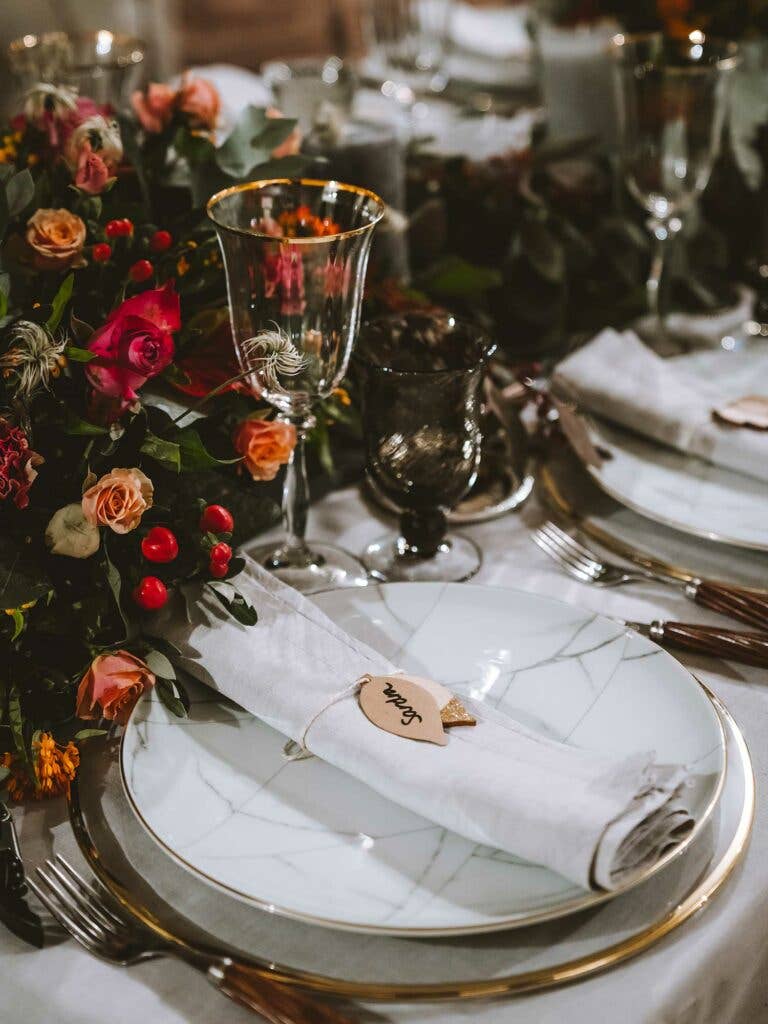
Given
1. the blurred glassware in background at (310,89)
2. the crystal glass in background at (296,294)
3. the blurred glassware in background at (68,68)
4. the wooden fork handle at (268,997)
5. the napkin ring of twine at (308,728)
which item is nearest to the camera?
the wooden fork handle at (268,997)

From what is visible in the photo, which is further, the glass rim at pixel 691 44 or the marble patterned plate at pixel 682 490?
the glass rim at pixel 691 44

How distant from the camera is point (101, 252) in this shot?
0.73 m

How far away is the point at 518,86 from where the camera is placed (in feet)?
6.74

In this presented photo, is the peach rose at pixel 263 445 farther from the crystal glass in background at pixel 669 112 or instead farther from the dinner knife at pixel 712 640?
the crystal glass in background at pixel 669 112

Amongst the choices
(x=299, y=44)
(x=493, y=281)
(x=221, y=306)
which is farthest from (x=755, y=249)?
(x=299, y=44)

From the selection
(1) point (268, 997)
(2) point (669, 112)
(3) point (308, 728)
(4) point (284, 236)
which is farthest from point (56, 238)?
(2) point (669, 112)

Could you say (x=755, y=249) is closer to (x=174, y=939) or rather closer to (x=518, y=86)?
(x=518, y=86)

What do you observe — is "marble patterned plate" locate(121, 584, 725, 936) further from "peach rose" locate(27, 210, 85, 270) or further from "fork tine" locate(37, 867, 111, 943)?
"peach rose" locate(27, 210, 85, 270)

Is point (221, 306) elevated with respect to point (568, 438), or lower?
elevated

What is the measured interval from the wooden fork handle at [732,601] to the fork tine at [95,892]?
0.45m

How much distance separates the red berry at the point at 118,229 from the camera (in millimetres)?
743

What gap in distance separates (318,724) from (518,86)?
1.77 meters

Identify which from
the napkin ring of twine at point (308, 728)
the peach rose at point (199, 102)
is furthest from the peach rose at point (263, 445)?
the peach rose at point (199, 102)

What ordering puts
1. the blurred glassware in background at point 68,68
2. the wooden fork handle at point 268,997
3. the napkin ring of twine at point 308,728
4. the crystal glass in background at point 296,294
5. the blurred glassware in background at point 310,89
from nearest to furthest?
1. the wooden fork handle at point 268,997
2. the napkin ring of twine at point 308,728
3. the crystal glass in background at point 296,294
4. the blurred glassware in background at point 68,68
5. the blurred glassware in background at point 310,89
